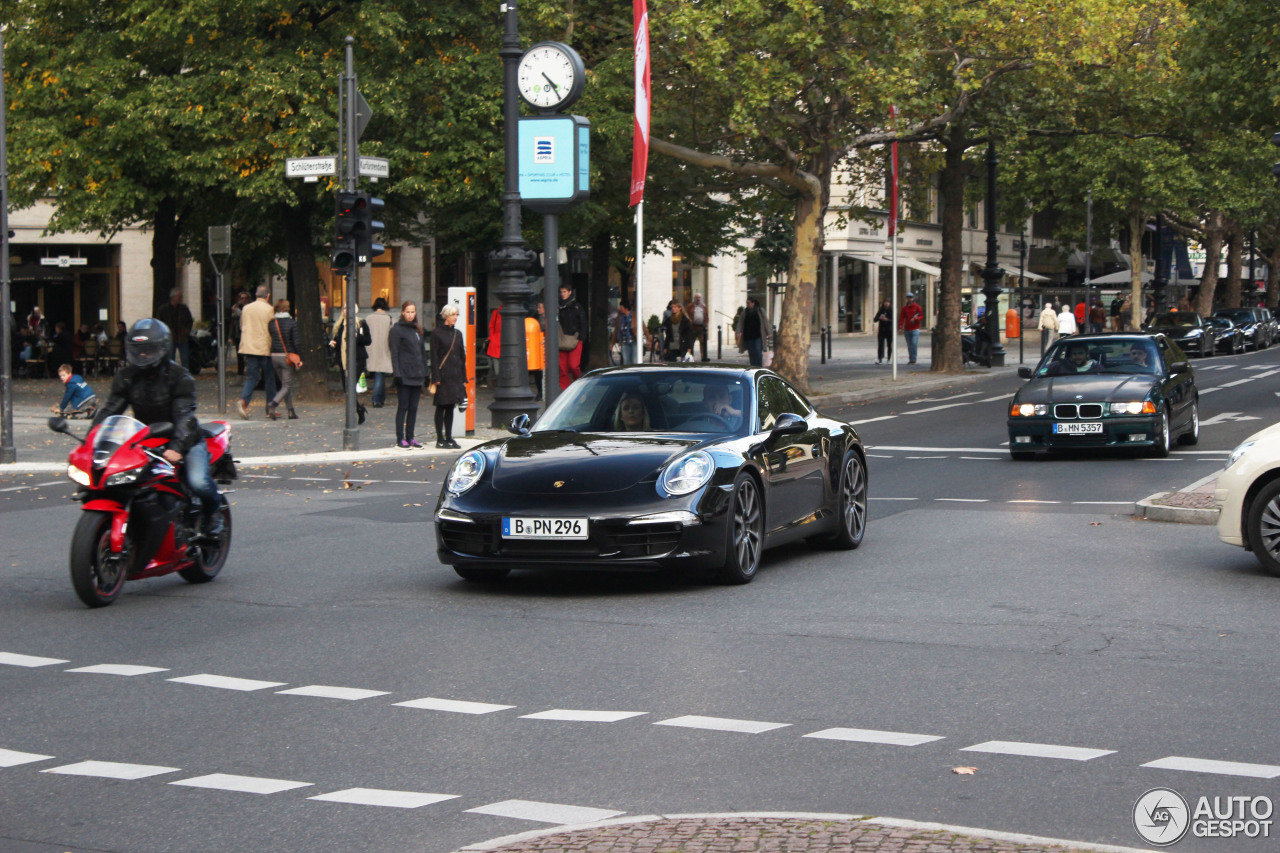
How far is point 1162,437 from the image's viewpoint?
18.7m

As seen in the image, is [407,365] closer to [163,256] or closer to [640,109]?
[640,109]

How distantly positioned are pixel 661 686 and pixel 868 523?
21.3 feet

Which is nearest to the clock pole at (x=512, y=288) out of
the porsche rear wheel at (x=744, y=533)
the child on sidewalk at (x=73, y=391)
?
the child on sidewalk at (x=73, y=391)

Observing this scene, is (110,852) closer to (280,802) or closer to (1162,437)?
(280,802)

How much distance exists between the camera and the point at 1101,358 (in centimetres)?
1988

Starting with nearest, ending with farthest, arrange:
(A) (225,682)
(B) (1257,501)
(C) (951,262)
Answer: (A) (225,682) < (B) (1257,501) < (C) (951,262)

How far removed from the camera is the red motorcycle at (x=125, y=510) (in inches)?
372

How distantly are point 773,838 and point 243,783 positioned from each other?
195 centimetres

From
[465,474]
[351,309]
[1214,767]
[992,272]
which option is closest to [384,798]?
[1214,767]

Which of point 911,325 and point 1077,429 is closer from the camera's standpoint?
point 1077,429

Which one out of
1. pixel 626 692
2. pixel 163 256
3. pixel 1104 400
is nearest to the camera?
pixel 626 692

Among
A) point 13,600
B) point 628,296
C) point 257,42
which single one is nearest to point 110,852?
point 13,600

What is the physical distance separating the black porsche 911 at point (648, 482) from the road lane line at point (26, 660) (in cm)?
257

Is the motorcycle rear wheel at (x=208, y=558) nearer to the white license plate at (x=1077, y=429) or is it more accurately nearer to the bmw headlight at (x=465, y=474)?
the bmw headlight at (x=465, y=474)
